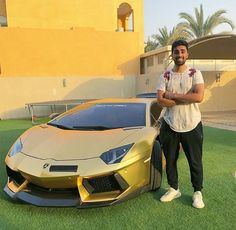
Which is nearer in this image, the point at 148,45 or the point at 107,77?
the point at 107,77

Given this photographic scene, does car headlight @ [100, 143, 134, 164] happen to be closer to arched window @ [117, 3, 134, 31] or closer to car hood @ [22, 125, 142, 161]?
car hood @ [22, 125, 142, 161]

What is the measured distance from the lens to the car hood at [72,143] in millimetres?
3428

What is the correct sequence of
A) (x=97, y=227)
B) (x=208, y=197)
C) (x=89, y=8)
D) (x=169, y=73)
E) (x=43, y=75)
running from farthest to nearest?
(x=89, y=8) → (x=43, y=75) → (x=208, y=197) → (x=169, y=73) → (x=97, y=227)

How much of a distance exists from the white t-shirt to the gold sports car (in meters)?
0.49

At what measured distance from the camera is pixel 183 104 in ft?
11.3

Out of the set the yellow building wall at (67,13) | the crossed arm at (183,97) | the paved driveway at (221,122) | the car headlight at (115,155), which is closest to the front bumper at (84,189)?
the car headlight at (115,155)

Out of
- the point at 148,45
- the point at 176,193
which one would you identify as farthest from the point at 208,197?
the point at 148,45

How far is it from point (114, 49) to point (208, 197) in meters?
15.2

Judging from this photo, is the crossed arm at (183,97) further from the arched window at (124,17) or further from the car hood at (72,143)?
the arched window at (124,17)

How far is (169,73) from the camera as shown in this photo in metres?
3.52

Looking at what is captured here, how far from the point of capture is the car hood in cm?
343

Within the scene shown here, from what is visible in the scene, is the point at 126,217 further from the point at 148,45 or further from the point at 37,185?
the point at 148,45

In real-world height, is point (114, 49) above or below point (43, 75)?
above

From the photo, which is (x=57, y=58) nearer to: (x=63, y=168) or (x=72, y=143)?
(x=72, y=143)
